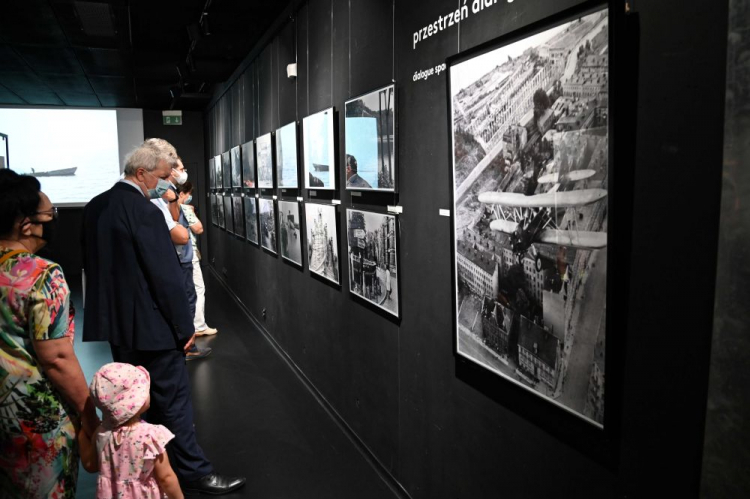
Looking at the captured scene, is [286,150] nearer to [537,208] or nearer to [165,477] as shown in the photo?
[165,477]

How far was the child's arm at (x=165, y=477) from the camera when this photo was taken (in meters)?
1.93

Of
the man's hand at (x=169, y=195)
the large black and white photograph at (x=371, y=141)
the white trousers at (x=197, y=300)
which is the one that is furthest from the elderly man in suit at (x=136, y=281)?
the white trousers at (x=197, y=300)

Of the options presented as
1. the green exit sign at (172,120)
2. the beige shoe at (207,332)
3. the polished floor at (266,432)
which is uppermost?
the green exit sign at (172,120)

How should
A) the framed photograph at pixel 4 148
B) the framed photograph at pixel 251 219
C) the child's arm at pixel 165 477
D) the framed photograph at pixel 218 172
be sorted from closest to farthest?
the child's arm at pixel 165 477, the framed photograph at pixel 251 219, the framed photograph at pixel 218 172, the framed photograph at pixel 4 148

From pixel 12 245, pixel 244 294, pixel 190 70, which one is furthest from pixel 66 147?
pixel 12 245

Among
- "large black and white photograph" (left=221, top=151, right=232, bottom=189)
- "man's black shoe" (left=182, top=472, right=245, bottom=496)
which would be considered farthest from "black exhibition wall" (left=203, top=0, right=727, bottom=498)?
"large black and white photograph" (left=221, top=151, right=232, bottom=189)

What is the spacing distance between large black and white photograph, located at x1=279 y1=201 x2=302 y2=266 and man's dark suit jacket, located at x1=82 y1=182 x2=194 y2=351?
2.09m

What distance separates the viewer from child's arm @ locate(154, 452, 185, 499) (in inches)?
76.0

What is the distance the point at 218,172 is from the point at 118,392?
8.71 metres

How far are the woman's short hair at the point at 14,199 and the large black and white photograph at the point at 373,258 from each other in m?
1.65

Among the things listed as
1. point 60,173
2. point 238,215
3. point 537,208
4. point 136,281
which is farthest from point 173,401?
point 60,173

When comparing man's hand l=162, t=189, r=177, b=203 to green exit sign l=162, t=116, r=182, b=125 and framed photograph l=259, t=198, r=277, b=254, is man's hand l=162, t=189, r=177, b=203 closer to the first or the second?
framed photograph l=259, t=198, r=277, b=254

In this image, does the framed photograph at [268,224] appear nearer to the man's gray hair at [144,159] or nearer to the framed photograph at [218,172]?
the man's gray hair at [144,159]

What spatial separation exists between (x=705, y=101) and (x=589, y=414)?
2.98ft
